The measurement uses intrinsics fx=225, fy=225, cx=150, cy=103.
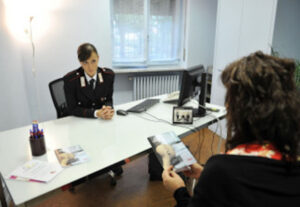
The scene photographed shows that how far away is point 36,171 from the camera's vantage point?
43.0 inches

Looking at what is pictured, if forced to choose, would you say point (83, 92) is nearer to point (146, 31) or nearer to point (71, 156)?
point (71, 156)

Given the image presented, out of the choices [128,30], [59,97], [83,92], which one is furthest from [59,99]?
[128,30]

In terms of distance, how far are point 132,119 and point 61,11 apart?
206 cm

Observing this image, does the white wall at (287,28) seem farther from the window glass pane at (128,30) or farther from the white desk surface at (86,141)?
the window glass pane at (128,30)

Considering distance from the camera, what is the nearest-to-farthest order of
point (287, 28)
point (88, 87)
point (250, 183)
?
point (250, 183) < point (88, 87) < point (287, 28)

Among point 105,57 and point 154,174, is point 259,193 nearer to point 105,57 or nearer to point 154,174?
point 154,174

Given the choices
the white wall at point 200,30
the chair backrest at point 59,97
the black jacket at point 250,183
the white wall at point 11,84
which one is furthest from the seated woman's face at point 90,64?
the white wall at point 200,30

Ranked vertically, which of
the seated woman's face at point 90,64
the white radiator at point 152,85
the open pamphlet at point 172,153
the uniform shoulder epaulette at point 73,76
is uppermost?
the seated woman's face at point 90,64

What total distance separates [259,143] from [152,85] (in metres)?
3.16

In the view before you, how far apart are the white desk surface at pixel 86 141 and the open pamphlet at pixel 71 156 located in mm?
29

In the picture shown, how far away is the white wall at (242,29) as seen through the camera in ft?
7.49

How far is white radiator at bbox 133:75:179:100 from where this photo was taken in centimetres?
373

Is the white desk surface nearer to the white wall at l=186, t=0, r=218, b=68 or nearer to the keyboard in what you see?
the keyboard

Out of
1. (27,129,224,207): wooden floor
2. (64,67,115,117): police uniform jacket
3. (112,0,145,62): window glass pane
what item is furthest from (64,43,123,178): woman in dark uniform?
(112,0,145,62): window glass pane
